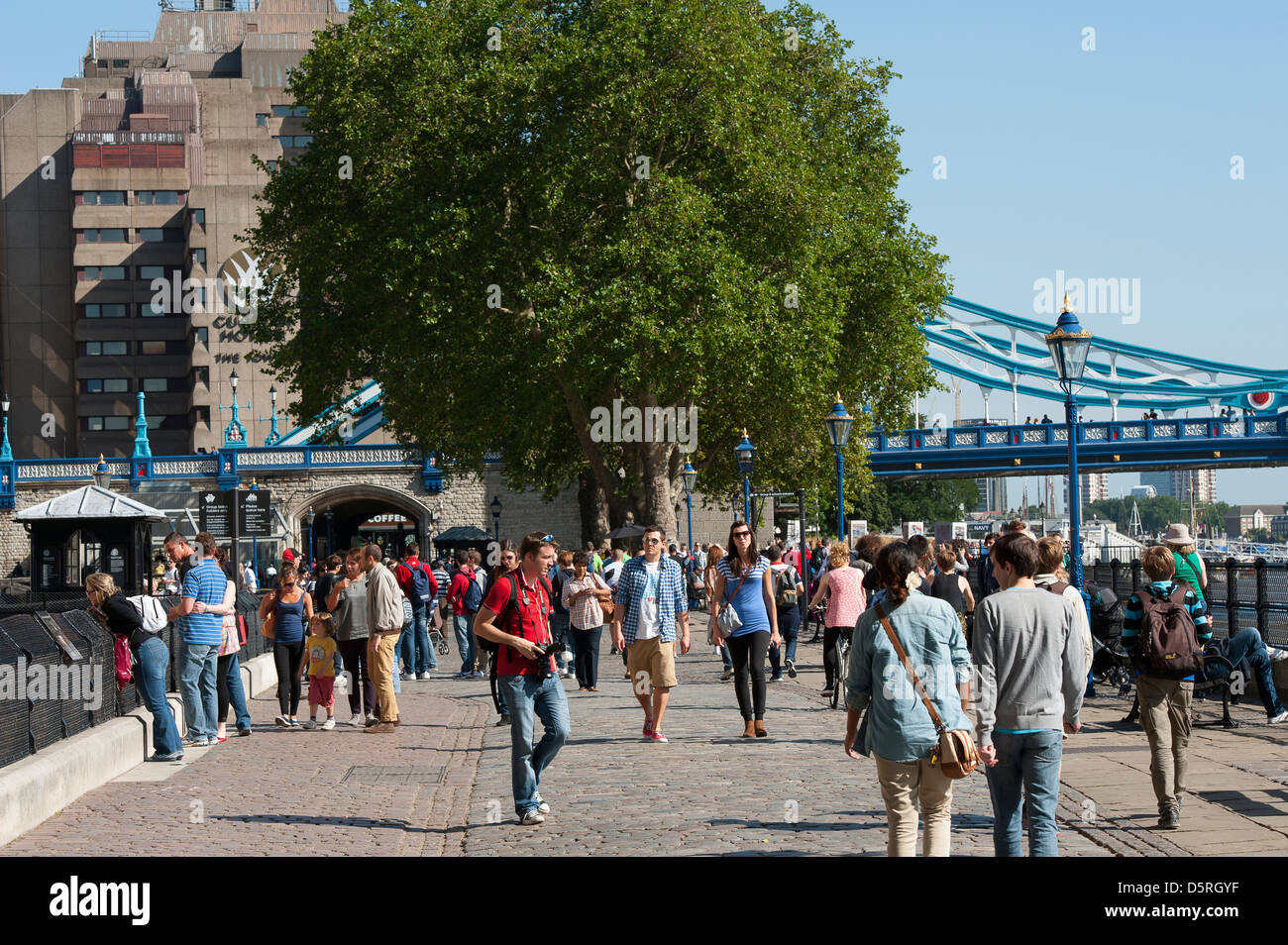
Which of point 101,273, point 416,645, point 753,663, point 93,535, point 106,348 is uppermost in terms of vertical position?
point 101,273

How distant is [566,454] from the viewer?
3756 centimetres

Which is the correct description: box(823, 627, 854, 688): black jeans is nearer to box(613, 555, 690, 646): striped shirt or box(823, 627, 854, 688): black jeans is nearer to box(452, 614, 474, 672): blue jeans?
box(613, 555, 690, 646): striped shirt

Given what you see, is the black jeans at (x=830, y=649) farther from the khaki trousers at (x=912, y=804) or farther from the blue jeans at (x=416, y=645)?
the khaki trousers at (x=912, y=804)

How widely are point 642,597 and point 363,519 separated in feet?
218

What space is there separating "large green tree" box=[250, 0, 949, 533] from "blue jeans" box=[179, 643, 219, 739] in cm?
1758

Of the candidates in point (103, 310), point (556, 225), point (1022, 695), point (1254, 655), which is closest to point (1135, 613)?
point (1022, 695)

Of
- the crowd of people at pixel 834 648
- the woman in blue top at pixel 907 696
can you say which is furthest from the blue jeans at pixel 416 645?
the woman in blue top at pixel 907 696

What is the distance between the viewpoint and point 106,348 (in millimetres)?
74312

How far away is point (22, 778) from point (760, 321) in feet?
75.0

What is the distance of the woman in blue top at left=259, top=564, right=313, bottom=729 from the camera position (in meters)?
13.4

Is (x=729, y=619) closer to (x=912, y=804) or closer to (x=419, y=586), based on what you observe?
(x=912, y=804)

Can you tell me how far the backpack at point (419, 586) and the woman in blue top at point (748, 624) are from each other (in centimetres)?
720

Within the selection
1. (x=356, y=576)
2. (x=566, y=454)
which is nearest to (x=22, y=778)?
(x=356, y=576)
